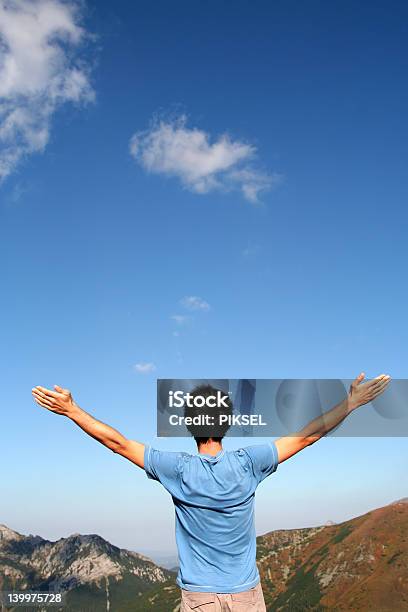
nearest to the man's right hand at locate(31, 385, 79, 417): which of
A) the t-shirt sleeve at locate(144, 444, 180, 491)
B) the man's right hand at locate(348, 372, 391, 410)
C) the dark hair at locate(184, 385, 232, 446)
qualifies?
the t-shirt sleeve at locate(144, 444, 180, 491)

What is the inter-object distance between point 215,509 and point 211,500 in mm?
129

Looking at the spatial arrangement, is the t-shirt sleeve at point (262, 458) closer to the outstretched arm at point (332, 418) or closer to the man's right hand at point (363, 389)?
the outstretched arm at point (332, 418)

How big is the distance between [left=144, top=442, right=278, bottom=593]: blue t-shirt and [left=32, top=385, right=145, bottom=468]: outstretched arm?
186 mm

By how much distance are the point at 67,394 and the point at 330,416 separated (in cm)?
311

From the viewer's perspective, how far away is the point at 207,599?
6.18 m

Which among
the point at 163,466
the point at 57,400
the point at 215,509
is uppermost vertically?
the point at 57,400

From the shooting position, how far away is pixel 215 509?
249 inches

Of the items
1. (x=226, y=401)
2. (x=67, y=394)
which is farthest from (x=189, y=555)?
(x=67, y=394)

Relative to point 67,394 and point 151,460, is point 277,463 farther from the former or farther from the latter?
point 67,394

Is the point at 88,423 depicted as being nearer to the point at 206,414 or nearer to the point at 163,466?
the point at 163,466

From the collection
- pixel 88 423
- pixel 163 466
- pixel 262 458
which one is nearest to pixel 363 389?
pixel 262 458

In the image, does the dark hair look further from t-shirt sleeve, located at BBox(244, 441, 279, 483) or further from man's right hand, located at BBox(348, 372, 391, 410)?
man's right hand, located at BBox(348, 372, 391, 410)

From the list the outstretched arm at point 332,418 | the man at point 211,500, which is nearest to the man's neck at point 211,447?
the man at point 211,500

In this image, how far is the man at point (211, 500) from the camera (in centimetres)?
623
